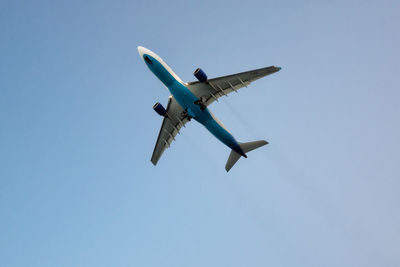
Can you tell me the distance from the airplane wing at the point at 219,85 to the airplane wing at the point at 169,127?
440cm

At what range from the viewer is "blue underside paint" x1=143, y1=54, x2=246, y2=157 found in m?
45.3

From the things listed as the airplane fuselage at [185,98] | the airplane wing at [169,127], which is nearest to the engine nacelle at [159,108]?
the airplane wing at [169,127]

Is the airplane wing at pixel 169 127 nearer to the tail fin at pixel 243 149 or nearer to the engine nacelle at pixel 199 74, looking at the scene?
the engine nacelle at pixel 199 74

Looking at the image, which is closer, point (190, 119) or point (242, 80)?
point (242, 80)

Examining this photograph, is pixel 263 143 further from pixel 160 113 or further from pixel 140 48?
pixel 140 48

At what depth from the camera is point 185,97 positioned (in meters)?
46.3

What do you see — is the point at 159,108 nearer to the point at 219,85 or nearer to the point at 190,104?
the point at 190,104

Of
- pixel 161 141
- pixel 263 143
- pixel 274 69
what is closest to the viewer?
pixel 274 69

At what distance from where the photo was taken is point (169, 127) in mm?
53219

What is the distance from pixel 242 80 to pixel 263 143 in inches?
348

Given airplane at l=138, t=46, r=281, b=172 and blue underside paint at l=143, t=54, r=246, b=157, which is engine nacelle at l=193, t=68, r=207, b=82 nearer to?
airplane at l=138, t=46, r=281, b=172

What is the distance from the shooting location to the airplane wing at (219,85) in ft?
149

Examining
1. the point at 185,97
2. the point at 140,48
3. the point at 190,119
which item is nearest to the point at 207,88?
the point at 185,97

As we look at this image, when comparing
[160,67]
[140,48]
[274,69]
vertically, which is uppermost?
[140,48]
